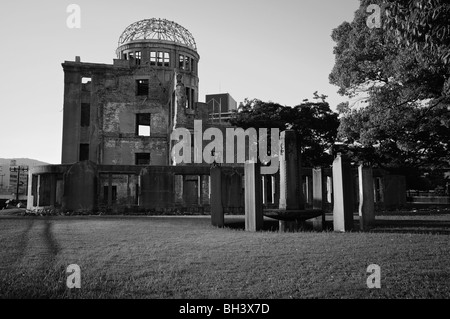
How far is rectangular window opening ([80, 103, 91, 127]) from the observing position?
35.2 m

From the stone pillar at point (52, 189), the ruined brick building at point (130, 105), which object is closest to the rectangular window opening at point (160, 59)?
the ruined brick building at point (130, 105)

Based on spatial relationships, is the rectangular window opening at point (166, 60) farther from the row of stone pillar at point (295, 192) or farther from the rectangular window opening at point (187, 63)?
the row of stone pillar at point (295, 192)

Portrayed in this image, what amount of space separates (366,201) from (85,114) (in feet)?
94.8

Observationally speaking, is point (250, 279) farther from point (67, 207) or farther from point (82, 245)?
point (67, 207)

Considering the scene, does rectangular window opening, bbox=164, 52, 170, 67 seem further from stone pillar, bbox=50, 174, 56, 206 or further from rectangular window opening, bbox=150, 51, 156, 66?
stone pillar, bbox=50, 174, 56, 206

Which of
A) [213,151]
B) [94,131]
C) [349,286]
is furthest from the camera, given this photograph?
[94,131]

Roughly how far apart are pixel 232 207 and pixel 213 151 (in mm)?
12568

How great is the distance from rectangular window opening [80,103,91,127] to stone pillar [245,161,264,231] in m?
26.5

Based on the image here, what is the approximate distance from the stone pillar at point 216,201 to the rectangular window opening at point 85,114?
82.7 feet

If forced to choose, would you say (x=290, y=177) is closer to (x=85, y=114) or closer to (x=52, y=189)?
(x=52, y=189)

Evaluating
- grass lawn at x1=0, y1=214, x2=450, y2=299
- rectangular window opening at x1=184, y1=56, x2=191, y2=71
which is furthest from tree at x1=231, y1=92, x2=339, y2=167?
grass lawn at x1=0, y1=214, x2=450, y2=299

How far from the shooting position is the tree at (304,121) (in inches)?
1232

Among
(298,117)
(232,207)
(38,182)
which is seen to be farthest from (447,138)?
Answer: (38,182)

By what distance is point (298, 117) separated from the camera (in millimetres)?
32406
